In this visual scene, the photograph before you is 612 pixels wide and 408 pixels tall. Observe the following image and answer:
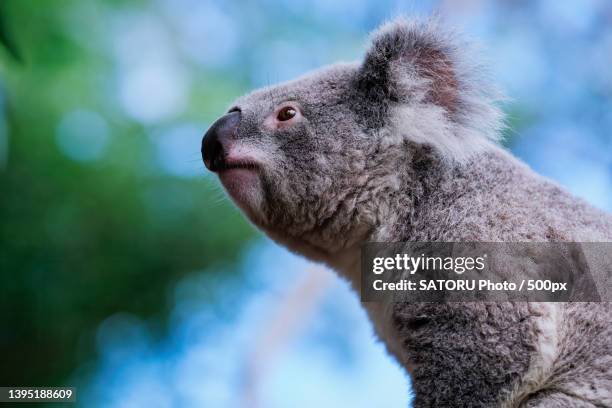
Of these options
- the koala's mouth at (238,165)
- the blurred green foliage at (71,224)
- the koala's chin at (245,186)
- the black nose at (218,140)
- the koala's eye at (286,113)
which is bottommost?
the koala's chin at (245,186)

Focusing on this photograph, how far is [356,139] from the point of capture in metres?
1.98

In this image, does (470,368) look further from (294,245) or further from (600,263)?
(294,245)

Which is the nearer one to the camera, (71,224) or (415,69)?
(415,69)

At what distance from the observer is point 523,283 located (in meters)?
1.69

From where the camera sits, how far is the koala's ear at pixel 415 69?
1996mm

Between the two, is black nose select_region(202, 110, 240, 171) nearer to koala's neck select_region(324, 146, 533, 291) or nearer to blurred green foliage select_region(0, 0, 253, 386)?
koala's neck select_region(324, 146, 533, 291)

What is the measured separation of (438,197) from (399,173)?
0.47 feet

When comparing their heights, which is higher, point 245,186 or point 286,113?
point 286,113

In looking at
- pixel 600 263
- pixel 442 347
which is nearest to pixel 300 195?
pixel 442 347

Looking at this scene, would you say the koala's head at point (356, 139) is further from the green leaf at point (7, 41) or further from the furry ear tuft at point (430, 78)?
the green leaf at point (7, 41)

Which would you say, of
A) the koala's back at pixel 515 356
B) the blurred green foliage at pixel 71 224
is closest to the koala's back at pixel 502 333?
the koala's back at pixel 515 356

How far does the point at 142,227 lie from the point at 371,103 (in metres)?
2.77

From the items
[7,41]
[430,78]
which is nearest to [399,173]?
[430,78]

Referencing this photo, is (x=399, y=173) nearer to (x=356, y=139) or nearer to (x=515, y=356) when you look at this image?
(x=356, y=139)
